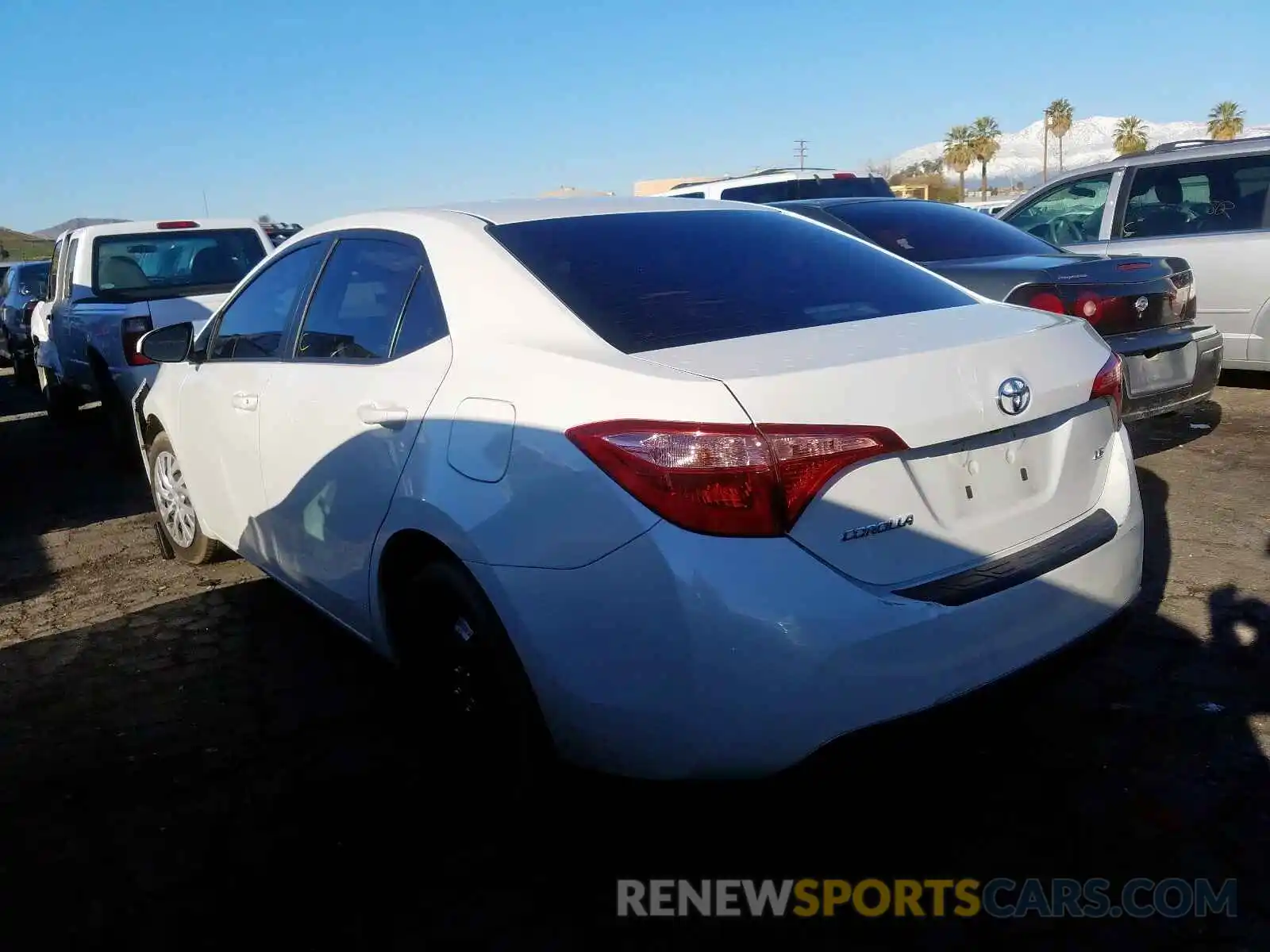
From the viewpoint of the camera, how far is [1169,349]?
539 centimetres

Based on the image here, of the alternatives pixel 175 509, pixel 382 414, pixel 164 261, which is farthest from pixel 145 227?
pixel 382 414

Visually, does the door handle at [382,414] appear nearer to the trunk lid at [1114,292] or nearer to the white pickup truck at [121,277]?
the trunk lid at [1114,292]

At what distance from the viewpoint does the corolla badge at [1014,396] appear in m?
2.45

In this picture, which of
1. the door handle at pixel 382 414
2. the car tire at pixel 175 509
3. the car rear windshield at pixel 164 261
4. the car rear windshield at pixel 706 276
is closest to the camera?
the car rear windshield at pixel 706 276

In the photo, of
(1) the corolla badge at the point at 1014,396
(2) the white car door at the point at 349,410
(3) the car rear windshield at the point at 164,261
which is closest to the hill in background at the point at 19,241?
(3) the car rear windshield at the point at 164,261

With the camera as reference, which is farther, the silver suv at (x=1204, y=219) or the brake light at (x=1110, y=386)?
the silver suv at (x=1204, y=219)

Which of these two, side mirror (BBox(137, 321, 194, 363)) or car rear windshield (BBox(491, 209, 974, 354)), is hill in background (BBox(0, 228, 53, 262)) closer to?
side mirror (BBox(137, 321, 194, 363))

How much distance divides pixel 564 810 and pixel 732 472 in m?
1.13

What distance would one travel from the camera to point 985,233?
20.8ft

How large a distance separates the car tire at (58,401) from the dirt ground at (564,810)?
6570 mm

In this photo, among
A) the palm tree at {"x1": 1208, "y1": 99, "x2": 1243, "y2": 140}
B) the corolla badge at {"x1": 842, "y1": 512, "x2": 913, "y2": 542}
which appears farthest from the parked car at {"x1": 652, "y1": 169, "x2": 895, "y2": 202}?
the palm tree at {"x1": 1208, "y1": 99, "x2": 1243, "y2": 140}

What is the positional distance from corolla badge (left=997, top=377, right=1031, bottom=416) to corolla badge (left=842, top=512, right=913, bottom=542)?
0.39m

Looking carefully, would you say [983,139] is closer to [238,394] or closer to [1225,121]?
[1225,121]
